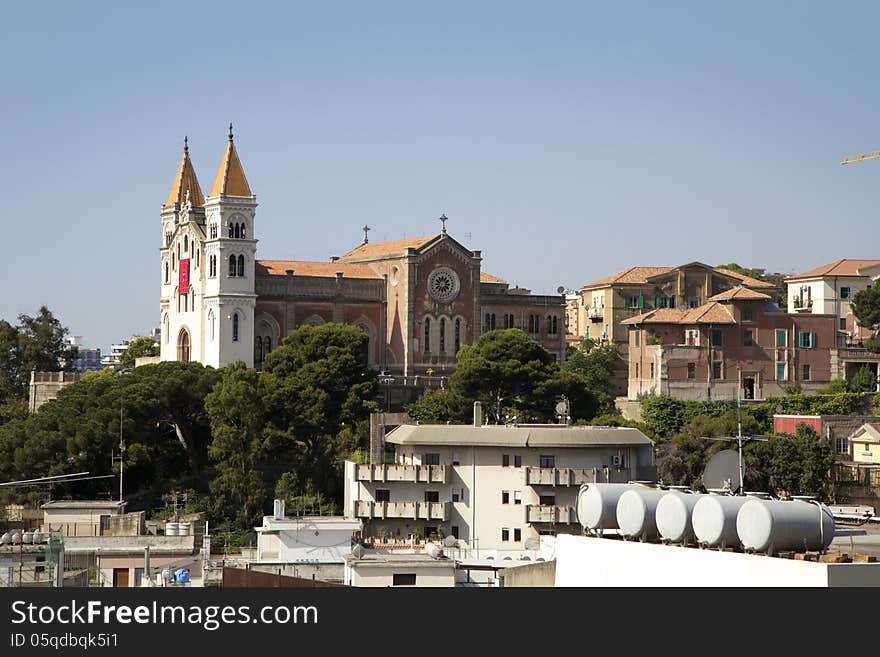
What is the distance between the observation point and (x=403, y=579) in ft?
127

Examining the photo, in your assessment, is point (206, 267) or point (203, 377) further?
point (206, 267)

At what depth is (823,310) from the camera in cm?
11244

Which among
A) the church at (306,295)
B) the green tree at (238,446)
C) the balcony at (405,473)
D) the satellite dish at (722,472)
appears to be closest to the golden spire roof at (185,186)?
the church at (306,295)

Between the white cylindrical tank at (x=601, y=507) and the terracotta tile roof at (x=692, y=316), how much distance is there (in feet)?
209

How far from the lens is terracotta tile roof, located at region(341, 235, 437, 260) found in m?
106

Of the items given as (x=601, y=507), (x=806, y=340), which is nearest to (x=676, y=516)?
(x=601, y=507)

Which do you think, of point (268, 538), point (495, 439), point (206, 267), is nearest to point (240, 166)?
point (206, 267)

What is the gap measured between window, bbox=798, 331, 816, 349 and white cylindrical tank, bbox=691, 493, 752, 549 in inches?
2744

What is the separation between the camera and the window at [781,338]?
95.1 metres

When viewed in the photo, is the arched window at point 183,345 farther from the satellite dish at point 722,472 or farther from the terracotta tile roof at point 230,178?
the satellite dish at point 722,472

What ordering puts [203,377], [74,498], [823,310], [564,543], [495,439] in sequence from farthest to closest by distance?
[823,310] → [203,377] → [74,498] → [495,439] → [564,543]
